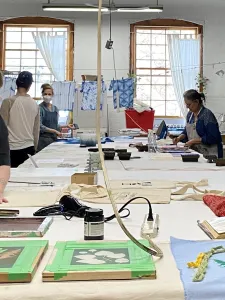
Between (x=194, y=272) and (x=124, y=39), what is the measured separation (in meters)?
8.11

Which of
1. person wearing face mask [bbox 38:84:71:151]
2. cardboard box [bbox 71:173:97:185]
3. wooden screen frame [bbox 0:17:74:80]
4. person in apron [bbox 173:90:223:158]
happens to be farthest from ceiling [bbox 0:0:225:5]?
cardboard box [bbox 71:173:97:185]

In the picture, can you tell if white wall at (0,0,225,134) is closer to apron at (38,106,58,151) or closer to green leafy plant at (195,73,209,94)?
green leafy plant at (195,73,209,94)

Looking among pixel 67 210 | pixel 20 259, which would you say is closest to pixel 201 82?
pixel 67 210

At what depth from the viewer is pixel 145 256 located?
100 cm

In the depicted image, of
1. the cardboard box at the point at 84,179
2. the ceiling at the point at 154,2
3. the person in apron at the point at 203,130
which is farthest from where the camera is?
the ceiling at the point at 154,2

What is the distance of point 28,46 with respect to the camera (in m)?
8.77

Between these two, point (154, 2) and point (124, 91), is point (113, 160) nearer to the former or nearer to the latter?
point (124, 91)

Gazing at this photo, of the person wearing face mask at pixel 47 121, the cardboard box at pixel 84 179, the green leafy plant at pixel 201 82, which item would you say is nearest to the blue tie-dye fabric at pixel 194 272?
the cardboard box at pixel 84 179

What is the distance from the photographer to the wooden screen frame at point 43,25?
8.65 m

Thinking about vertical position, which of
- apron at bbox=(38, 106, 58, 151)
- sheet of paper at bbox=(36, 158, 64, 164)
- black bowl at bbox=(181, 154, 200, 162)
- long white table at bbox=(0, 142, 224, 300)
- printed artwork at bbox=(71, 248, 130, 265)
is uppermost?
apron at bbox=(38, 106, 58, 151)

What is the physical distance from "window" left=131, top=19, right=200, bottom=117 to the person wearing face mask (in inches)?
132

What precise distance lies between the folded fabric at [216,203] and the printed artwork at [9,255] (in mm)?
795

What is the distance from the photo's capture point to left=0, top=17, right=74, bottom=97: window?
8.71 metres

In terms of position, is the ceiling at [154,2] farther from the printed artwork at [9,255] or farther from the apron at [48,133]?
the printed artwork at [9,255]
